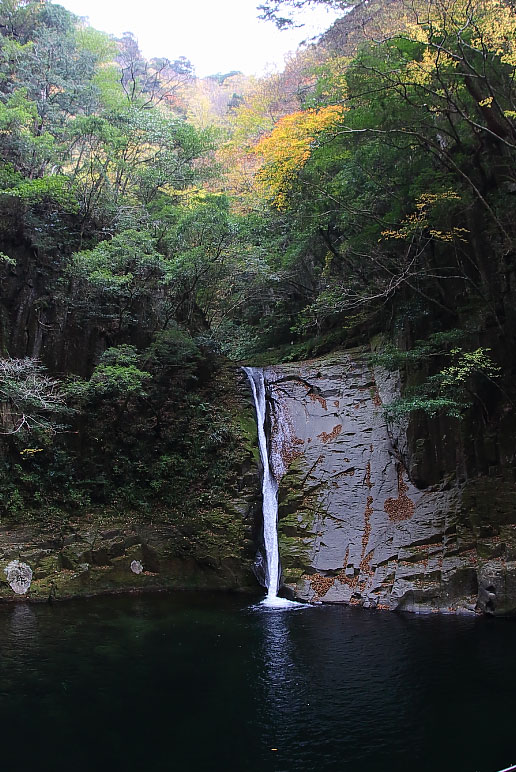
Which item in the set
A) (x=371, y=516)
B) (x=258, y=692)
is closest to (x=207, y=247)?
(x=371, y=516)

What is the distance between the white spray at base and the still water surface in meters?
1.53

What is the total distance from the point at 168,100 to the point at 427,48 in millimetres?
25403

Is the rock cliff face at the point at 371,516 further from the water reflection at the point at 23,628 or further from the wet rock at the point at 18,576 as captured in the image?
the wet rock at the point at 18,576

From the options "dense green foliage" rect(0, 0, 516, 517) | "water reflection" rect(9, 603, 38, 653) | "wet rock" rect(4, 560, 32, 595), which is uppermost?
"dense green foliage" rect(0, 0, 516, 517)

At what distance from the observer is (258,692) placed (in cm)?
693

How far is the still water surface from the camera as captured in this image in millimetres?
Answer: 5438

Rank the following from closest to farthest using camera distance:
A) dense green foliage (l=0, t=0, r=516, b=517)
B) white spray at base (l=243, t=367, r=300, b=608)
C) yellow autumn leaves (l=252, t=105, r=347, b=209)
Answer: dense green foliage (l=0, t=0, r=516, b=517)
white spray at base (l=243, t=367, r=300, b=608)
yellow autumn leaves (l=252, t=105, r=347, b=209)

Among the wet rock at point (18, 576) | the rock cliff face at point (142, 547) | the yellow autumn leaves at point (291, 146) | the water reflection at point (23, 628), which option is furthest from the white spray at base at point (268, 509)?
the yellow autumn leaves at point (291, 146)

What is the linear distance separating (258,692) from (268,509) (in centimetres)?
642

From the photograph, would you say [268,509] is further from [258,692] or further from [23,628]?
[258,692]

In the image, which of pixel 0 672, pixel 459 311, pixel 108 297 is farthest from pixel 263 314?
pixel 0 672

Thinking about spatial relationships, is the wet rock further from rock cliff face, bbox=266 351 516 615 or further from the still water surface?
rock cliff face, bbox=266 351 516 615

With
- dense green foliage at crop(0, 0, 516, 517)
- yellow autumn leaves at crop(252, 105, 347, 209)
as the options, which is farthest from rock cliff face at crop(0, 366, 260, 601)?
yellow autumn leaves at crop(252, 105, 347, 209)

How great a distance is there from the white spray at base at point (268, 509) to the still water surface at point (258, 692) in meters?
1.53
